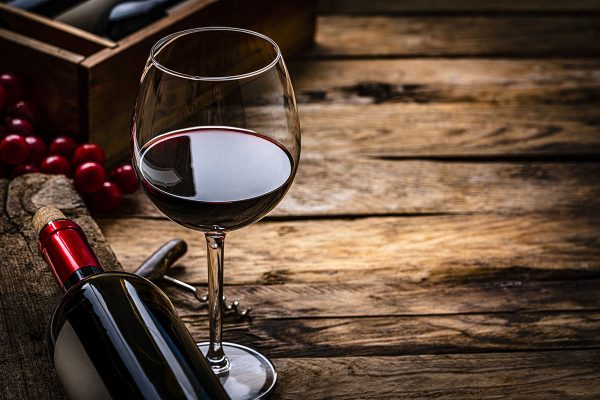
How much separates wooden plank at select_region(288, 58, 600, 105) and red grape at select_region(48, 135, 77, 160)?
535mm

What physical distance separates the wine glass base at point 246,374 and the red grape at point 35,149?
519 millimetres

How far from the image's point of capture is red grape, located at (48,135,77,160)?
1392mm

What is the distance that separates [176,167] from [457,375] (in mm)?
440

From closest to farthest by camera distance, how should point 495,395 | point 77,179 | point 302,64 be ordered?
point 495,395 < point 77,179 < point 302,64

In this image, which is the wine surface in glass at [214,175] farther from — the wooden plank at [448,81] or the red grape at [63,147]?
the wooden plank at [448,81]

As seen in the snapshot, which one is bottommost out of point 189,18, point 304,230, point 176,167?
point 304,230

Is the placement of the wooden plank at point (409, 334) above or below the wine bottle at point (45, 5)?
below

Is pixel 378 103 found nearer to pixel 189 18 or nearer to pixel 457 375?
pixel 189 18

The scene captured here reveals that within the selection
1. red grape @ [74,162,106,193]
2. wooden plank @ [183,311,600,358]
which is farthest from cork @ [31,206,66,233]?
red grape @ [74,162,106,193]

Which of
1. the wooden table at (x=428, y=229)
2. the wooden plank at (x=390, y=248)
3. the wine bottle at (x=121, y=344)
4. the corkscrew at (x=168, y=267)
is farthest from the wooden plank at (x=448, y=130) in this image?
the wine bottle at (x=121, y=344)

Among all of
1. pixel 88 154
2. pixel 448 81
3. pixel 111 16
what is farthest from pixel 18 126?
pixel 448 81

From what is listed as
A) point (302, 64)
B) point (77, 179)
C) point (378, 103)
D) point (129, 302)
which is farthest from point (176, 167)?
point (302, 64)

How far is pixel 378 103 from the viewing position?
5.83 ft

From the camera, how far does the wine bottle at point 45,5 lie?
161cm
